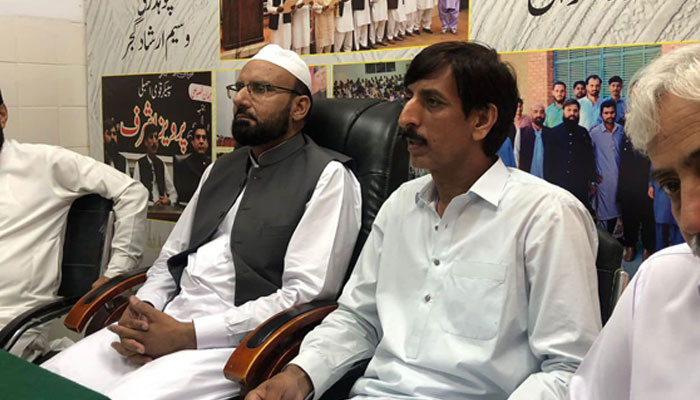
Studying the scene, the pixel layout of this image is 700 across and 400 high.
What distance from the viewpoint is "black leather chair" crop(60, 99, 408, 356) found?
7.06ft

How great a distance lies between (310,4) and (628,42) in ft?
4.59

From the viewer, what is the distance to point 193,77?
3477 millimetres

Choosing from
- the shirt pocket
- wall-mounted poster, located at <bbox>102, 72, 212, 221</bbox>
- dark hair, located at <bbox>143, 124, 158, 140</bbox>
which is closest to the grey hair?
the shirt pocket

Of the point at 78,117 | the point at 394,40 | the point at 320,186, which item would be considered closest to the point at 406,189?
the point at 320,186

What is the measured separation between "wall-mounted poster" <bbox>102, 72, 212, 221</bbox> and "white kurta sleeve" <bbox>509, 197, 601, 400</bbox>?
231 centimetres

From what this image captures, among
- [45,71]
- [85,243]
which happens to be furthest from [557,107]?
[45,71]

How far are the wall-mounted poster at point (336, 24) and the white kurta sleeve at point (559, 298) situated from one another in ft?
3.86

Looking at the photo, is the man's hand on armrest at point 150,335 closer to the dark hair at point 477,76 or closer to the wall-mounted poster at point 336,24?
the dark hair at point 477,76

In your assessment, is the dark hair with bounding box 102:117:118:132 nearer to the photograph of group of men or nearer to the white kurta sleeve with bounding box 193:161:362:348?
the white kurta sleeve with bounding box 193:161:362:348

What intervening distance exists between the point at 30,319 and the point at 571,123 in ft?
5.88

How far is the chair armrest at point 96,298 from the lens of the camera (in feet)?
6.77

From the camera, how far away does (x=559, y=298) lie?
1395mm

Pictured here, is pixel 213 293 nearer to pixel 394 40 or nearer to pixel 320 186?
pixel 320 186

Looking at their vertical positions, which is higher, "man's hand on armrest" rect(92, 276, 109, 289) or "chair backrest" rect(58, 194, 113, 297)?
"chair backrest" rect(58, 194, 113, 297)
